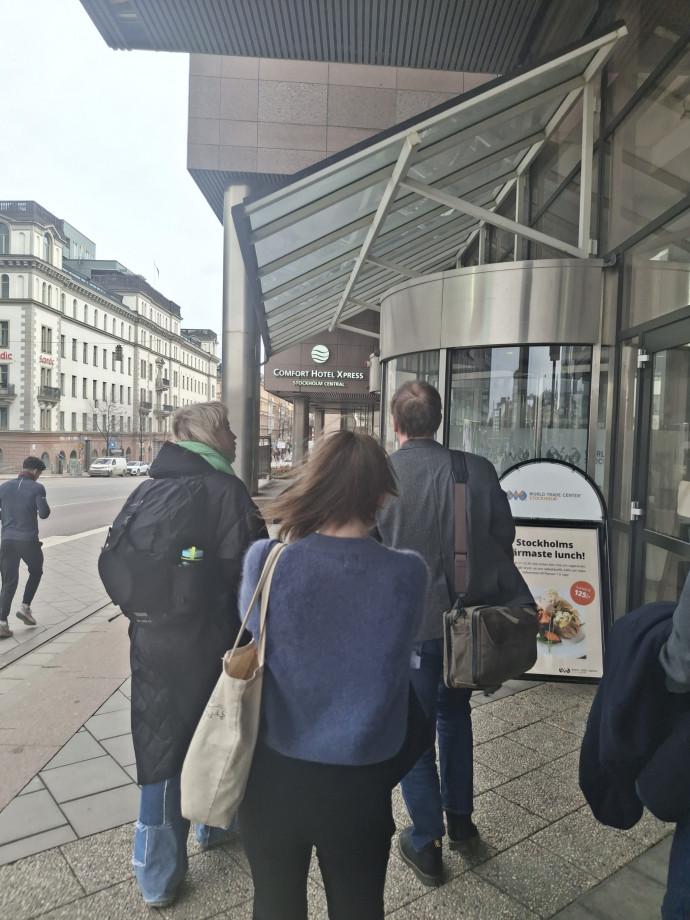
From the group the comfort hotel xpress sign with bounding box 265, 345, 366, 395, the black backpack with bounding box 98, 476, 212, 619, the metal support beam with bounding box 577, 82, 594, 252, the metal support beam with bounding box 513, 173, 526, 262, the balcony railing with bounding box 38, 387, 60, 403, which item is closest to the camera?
the black backpack with bounding box 98, 476, 212, 619

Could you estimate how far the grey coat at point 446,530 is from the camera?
8.41ft

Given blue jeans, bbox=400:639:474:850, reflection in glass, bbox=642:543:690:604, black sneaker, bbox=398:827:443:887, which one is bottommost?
black sneaker, bbox=398:827:443:887

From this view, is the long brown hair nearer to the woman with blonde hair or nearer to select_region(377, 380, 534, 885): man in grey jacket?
the woman with blonde hair

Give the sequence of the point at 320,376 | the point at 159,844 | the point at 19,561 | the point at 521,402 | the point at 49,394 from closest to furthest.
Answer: the point at 159,844 → the point at 521,402 → the point at 19,561 → the point at 320,376 → the point at 49,394

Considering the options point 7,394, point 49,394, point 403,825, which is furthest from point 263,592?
point 49,394

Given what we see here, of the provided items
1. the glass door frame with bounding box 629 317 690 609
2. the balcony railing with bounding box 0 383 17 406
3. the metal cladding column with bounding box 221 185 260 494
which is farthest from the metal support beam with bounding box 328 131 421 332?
the balcony railing with bounding box 0 383 17 406

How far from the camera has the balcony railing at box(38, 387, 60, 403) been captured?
174 ft

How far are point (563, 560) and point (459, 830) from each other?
84.1 inches

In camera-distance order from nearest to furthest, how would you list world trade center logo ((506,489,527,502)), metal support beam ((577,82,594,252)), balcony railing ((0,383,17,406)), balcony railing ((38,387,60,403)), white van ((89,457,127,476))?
world trade center logo ((506,489,527,502)), metal support beam ((577,82,594,252)), white van ((89,457,127,476)), balcony railing ((0,383,17,406)), balcony railing ((38,387,60,403))

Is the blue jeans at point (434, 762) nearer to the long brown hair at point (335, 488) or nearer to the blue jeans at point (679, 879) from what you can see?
the blue jeans at point (679, 879)

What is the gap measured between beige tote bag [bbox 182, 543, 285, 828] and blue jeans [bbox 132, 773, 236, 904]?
0.98m

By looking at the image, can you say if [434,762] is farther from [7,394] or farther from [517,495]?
[7,394]

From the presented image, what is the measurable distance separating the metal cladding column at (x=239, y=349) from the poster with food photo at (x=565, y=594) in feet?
23.0

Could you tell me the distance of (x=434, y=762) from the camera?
2527 mm
